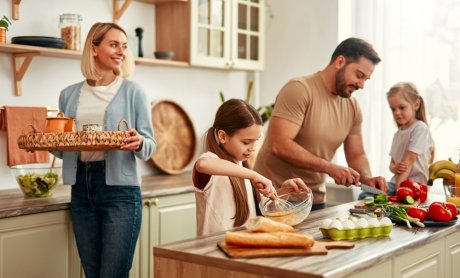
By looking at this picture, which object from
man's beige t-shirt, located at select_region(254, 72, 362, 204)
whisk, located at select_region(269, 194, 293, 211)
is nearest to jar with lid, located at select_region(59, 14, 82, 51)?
man's beige t-shirt, located at select_region(254, 72, 362, 204)

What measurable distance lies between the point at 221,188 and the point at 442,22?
262 centimetres

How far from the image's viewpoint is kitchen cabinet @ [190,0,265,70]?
4.25 metres

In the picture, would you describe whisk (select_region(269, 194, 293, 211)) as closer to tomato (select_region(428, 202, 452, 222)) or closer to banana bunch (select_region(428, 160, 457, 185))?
tomato (select_region(428, 202, 452, 222))

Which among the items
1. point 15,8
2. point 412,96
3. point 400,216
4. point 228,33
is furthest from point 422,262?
point 228,33

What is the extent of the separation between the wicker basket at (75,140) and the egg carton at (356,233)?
107cm

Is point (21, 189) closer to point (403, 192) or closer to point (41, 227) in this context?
point (41, 227)

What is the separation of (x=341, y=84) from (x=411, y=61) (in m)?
1.48

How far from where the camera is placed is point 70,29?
354 cm

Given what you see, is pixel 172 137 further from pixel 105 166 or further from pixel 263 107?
Result: pixel 105 166

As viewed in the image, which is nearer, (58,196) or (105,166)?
(105,166)

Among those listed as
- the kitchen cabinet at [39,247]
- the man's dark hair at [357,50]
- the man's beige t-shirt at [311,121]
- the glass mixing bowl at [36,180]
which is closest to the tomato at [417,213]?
the man's beige t-shirt at [311,121]

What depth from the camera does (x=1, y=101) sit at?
3.42m

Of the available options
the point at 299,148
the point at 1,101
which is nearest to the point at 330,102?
the point at 299,148

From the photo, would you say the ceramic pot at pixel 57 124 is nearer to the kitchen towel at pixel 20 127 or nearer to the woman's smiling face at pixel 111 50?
the woman's smiling face at pixel 111 50
